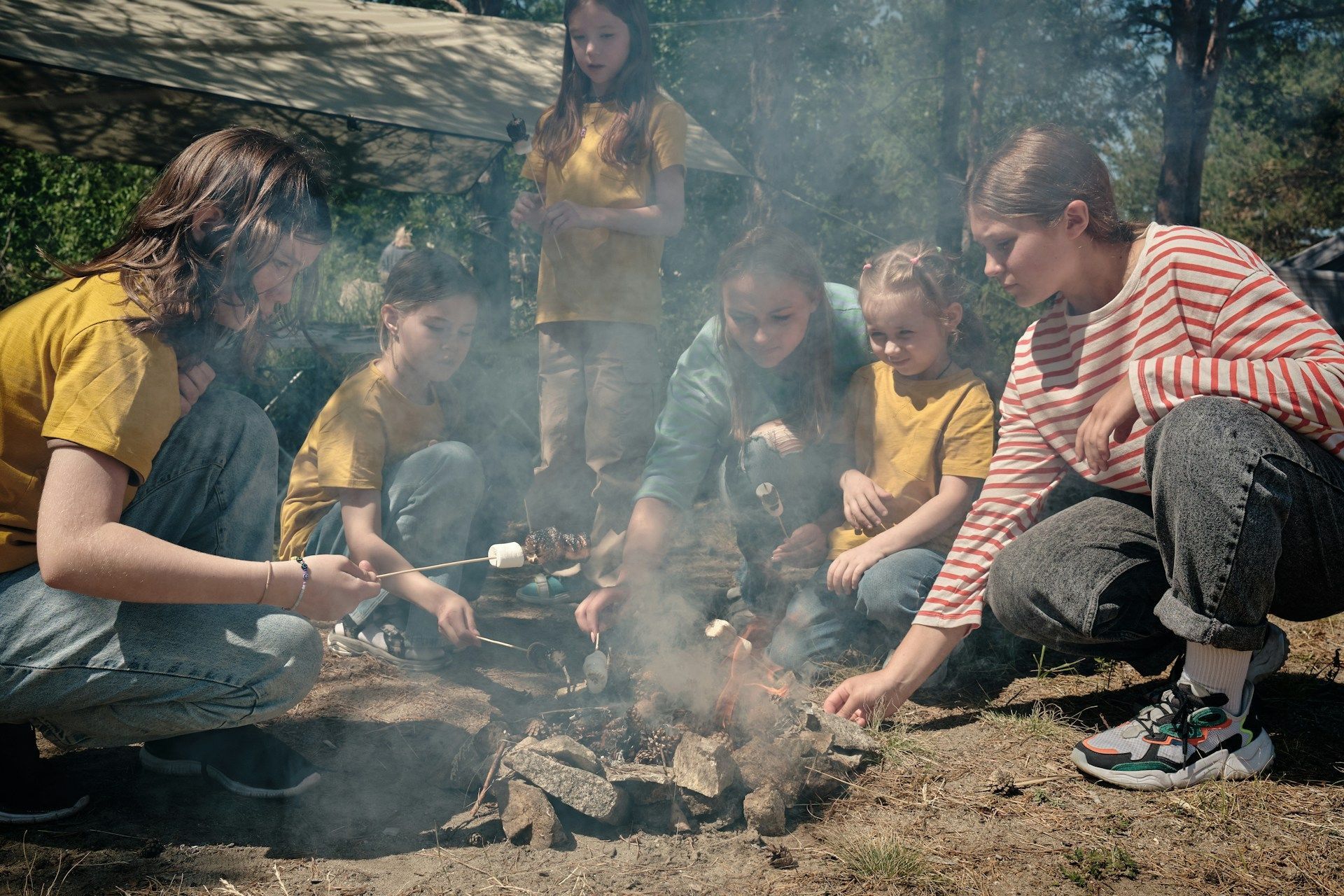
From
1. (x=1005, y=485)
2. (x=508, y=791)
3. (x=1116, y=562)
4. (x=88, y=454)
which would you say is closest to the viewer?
(x=88, y=454)

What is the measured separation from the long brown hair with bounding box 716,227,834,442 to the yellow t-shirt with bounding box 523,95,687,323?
62cm

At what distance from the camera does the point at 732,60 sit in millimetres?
11562

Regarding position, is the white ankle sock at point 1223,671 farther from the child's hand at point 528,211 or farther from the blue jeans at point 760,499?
the child's hand at point 528,211

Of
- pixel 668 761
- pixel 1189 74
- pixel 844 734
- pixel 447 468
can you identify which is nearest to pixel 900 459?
pixel 844 734

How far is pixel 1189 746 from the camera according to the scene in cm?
180

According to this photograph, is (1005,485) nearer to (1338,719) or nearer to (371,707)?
(1338,719)

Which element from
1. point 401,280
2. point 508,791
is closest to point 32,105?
point 401,280

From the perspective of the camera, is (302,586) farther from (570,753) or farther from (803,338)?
(803,338)

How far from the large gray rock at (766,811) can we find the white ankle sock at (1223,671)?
87 centimetres

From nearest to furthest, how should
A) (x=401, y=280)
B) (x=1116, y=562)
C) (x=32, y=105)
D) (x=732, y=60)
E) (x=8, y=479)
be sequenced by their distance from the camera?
1. (x=8, y=479)
2. (x=1116, y=562)
3. (x=401, y=280)
4. (x=32, y=105)
5. (x=732, y=60)

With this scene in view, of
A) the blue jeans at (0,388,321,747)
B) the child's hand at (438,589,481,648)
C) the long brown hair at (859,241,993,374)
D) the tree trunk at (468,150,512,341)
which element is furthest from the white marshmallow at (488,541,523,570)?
the tree trunk at (468,150,512,341)

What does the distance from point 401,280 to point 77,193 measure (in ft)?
24.7

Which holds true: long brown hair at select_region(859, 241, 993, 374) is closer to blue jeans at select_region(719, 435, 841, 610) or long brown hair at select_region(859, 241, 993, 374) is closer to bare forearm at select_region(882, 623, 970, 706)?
blue jeans at select_region(719, 435, 841, 610)

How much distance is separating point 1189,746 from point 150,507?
84.9 inches
